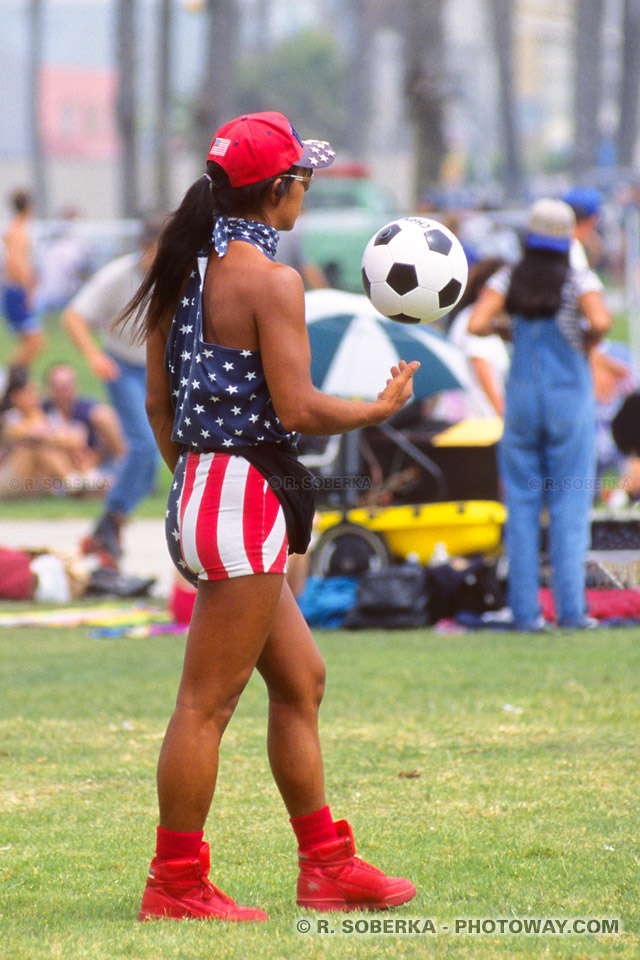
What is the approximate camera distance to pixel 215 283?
11.5 feet

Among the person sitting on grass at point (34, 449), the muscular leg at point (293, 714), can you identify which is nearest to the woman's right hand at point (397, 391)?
the muscular leg at point (293, 714)

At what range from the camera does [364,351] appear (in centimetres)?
875

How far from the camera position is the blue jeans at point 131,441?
9.23 metres

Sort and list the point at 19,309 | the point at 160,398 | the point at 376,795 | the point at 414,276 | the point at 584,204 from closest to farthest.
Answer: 1. the point at 160,398
2. the point at 414,276
3. the point at 376,795
4. the point at 584,204
5. the point at 19,309

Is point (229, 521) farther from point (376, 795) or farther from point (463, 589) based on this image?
point (463, 589)

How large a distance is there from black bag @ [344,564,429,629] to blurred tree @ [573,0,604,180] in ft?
102

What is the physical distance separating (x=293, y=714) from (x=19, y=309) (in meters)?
12.5

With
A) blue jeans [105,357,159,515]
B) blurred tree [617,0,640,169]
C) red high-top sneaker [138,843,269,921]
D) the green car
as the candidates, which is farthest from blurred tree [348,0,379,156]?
red high-top sneaker [138,843,269,921]

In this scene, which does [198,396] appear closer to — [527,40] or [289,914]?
[289,914]

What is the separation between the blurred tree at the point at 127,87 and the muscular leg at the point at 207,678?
3053 cm

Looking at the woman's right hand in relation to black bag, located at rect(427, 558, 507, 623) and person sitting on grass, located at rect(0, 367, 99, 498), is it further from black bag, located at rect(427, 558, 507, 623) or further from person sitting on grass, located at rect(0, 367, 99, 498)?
person sitting on grass, located at rect(0, 367, 99, 498)

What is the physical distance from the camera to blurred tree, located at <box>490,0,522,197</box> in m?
42.1

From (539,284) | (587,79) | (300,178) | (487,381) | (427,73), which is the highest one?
(587,79)

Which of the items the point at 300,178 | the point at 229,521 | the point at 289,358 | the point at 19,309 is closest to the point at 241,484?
the point at 229,521
